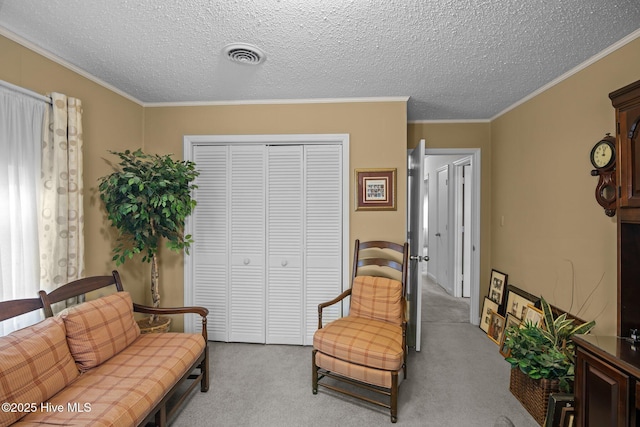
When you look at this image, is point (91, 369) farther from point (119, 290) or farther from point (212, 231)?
point (212, 231)

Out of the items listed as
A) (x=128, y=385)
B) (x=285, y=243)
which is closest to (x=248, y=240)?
(x=285, y=243)

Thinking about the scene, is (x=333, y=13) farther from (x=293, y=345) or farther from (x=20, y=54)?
(x=293, y=345)

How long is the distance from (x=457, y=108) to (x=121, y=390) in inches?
145

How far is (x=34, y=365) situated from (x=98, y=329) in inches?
15.1

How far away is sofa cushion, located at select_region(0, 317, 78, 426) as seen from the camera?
51.6 inches

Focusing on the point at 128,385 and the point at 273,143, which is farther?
the point at 273,143

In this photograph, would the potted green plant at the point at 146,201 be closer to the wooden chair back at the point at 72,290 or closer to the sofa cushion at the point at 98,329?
the wooden chair back at the point at 72,290

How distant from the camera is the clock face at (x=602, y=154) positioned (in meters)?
1.90

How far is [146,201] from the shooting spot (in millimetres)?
2406

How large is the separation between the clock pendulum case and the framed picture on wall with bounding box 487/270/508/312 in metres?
1.46

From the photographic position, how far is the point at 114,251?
2469mm

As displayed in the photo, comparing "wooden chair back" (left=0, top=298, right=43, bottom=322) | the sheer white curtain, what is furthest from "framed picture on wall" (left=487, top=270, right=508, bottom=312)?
the sheer white curtain

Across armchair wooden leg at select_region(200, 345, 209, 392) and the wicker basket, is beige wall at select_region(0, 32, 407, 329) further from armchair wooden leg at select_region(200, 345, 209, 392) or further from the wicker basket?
the wicker basket

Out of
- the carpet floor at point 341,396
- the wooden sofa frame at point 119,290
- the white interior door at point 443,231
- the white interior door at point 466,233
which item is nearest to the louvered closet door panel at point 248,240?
the carpet floor at point 341,396
